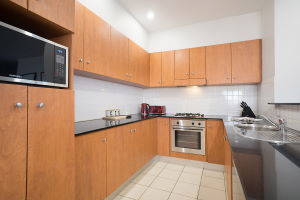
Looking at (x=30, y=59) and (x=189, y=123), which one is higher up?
(x=30, y=59)

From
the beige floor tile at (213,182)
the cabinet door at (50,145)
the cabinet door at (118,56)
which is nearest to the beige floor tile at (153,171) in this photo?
the beige floor tile at (213,182)

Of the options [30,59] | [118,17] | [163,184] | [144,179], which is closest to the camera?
[30,59]

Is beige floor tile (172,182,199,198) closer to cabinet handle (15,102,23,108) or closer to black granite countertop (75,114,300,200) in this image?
black granite countertop (75,114,300,200)

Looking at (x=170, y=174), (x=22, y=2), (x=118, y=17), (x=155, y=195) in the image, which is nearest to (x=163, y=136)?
(x=170, y=174)

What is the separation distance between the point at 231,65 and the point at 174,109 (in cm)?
142

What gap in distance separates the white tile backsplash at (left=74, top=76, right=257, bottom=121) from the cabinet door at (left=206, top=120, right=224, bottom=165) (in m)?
0.62

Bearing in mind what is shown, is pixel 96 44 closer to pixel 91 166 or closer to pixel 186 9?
pixel 91 166

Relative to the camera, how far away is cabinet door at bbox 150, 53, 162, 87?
3197 millimetres

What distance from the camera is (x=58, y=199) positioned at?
41.0 inches

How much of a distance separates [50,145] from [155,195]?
142 cm

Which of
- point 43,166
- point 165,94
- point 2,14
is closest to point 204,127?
point 165,94

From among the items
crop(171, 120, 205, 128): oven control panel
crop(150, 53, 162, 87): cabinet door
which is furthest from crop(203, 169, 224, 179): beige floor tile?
crop(150, 53, 162, 87): cabinet door

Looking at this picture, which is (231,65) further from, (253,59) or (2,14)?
(2,14)

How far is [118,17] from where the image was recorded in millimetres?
2488
